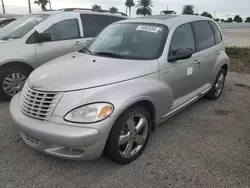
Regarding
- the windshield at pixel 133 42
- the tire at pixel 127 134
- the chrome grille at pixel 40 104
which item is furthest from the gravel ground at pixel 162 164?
the windshield at pixel 133 42

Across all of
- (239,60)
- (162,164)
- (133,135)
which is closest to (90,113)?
(133,135)

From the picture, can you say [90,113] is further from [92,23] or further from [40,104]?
[92,23]

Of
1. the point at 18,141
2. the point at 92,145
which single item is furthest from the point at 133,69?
the point at 18,141

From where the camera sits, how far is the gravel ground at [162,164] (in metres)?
2.66

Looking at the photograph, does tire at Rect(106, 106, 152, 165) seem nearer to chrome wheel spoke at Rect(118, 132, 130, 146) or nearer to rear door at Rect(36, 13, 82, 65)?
chrome wheel spoke at Rect(118, 132, 130, 146)

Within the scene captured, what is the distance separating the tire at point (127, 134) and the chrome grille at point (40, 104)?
0.66m

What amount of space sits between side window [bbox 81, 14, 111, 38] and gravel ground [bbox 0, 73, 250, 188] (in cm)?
277

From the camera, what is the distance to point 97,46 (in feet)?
12.7

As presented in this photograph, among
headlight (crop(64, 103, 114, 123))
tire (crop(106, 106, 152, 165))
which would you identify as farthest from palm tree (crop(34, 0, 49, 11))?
headlight (crop(64, 103, 114, 123))

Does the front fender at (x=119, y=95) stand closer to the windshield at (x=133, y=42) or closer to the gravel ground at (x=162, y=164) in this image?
the windshield at (x=133, y=42)

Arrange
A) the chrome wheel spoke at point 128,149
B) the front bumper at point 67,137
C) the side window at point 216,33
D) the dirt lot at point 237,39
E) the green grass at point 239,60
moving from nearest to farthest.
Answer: the front bumper at point 67,137 < the chrome wheel spoke at point 128,149 < the side window at point 216,33 < the green grass at point 239,60 < the dirt lot at point 237,39

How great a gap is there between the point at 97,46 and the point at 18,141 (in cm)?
173

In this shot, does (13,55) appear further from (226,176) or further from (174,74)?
(226,176)

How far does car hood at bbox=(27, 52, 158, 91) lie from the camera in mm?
2714
